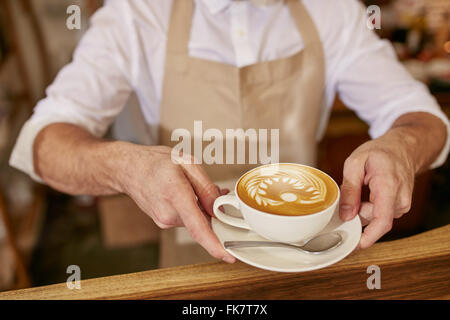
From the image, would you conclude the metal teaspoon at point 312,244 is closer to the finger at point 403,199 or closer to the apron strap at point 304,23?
the finger at point 403,199

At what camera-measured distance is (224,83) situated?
48.6 inches

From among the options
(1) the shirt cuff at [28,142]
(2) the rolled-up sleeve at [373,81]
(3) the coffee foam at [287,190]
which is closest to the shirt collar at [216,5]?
(2) the rolled-up sleeve at [373,81]

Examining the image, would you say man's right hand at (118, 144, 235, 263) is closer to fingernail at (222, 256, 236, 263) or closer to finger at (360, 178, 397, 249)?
fingernail at (222, 256, 236, 263)

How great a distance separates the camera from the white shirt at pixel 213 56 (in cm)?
113

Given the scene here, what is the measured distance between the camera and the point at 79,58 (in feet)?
3.82

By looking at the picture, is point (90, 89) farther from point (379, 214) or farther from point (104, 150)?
point (379, 214)

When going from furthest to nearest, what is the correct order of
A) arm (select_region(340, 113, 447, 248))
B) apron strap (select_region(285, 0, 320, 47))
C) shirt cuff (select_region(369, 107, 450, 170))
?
apron strap (select_region(285, 0, 320, 47)), shirt cuff (select_region(369, 107, 450, 170)), arm (select_region(340, 113, 447, 248))

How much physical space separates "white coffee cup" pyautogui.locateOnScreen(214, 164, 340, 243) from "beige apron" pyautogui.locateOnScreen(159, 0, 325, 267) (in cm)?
48

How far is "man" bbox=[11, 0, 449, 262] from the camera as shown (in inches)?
41.2

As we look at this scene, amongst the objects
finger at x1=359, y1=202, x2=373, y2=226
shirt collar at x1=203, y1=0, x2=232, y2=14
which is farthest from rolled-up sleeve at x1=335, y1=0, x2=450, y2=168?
finger at x1=359, y1=202, x2=373, y2=226
